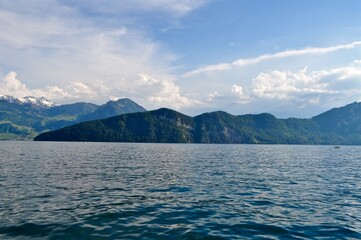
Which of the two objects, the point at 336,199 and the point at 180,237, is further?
the point at 336,199

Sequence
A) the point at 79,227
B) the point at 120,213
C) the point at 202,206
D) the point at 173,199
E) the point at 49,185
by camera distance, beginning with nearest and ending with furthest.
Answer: the point at 79,227, the point at 120,213, the point at 202,206, the point at 173,199, the point at 49,185

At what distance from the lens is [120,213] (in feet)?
95.6

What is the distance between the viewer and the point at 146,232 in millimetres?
23734

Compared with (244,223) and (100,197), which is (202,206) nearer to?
(244,223)

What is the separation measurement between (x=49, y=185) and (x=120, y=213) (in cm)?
2016

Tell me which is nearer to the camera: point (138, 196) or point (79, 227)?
point (79, 227)

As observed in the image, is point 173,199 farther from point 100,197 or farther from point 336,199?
point 336,199

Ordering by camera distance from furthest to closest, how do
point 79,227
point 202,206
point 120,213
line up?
point 202,206, point 120,213, point 79,227

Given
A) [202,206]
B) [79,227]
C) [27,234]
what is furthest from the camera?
[202,206]

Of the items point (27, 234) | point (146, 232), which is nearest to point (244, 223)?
point (146, 232)

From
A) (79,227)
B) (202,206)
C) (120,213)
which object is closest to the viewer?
(79,227)

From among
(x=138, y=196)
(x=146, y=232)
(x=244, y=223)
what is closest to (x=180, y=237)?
(x=146, y=232)

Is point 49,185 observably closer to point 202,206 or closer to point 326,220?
point 202,206

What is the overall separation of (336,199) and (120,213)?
2690cm
